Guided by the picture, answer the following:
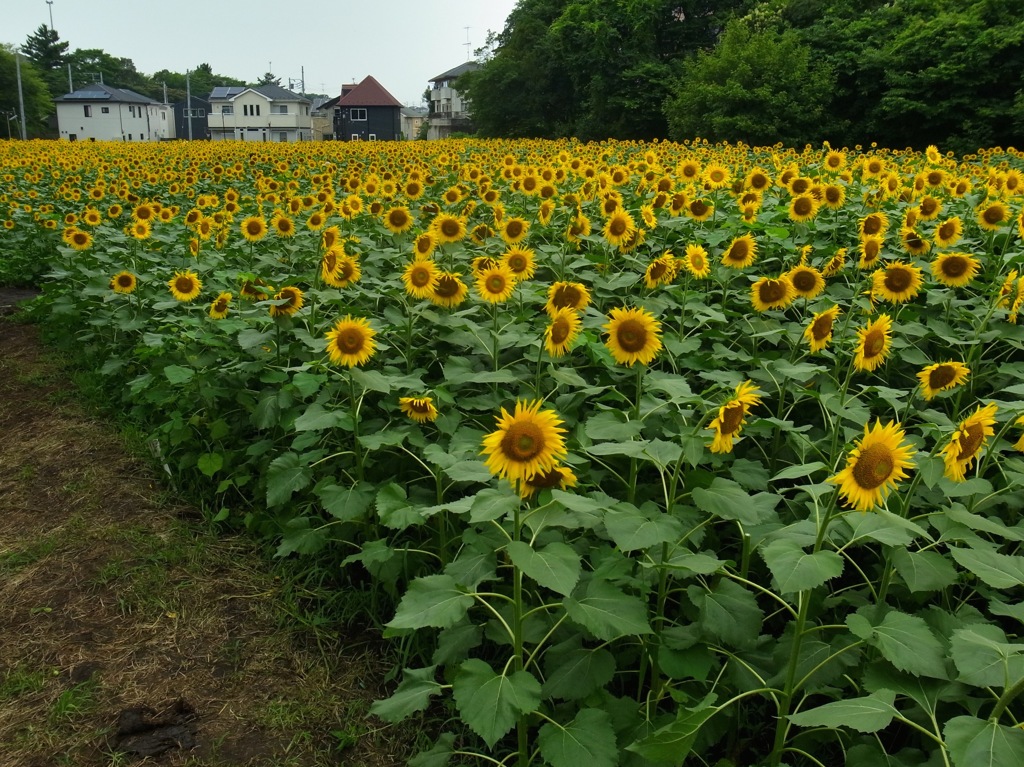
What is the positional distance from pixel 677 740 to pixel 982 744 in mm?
524

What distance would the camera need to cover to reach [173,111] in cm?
8906

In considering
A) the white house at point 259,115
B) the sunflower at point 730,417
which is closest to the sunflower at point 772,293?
the sunflower at point 730,417

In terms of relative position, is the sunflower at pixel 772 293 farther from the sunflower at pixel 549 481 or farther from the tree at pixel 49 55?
the tree at pixel 49 55

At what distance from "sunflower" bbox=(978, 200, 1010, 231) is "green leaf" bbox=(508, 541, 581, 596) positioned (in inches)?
134

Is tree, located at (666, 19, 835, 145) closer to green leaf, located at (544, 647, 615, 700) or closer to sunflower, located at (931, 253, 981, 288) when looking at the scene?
sunflower, located at (931, 253, 981, 288)

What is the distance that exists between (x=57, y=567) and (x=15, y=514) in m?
0.63

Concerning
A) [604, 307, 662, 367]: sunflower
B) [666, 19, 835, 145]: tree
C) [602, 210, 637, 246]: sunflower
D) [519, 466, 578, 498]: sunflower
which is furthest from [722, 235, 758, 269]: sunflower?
[666, 19, 835, 145]: tree

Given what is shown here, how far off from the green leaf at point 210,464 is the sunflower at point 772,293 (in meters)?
2.44

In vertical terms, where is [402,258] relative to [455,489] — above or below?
above

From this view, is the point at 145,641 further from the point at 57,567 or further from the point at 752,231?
the point at 752,231

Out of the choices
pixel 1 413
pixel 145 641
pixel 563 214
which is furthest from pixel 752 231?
pixel 1 413

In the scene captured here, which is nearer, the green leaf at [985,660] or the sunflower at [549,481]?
the green leaf at [985,660]

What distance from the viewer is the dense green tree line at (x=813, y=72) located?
2042 centimetres

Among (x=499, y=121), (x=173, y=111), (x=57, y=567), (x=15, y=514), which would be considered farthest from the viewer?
(x=173, y=111)
